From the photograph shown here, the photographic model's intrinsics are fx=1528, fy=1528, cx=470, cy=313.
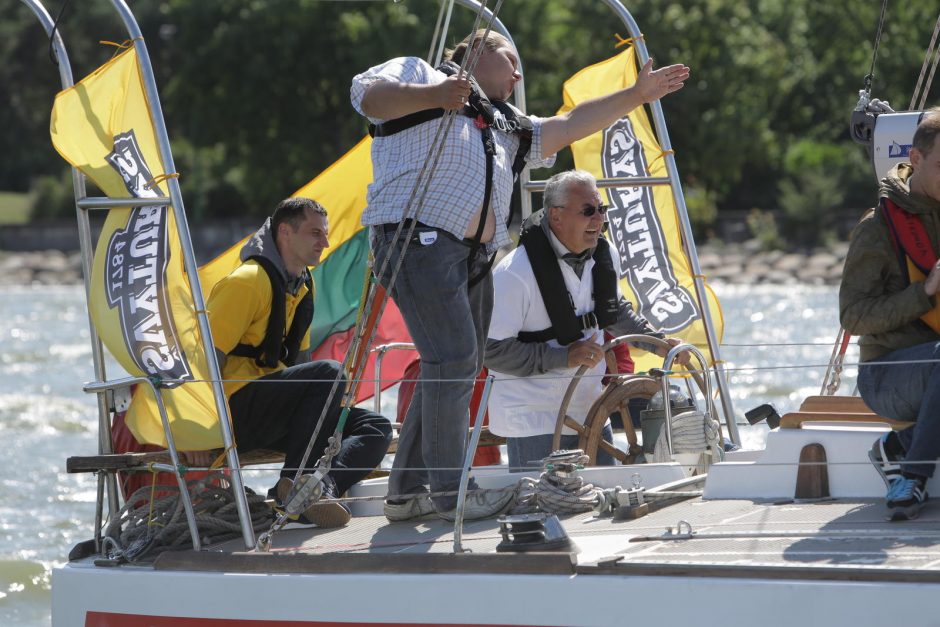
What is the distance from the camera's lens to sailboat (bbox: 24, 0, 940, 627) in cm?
377

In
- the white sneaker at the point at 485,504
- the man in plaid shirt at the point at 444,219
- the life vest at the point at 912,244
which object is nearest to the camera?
the life vest at the point at 912,244

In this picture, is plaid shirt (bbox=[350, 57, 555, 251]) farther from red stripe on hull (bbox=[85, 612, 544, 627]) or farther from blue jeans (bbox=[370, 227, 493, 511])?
red stripe on hull (bbox=[85, 612, 544, 627])

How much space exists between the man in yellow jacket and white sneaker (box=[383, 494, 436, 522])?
16 centimetres

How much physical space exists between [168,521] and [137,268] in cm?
81

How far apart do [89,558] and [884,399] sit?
247cm

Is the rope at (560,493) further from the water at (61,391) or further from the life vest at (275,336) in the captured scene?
the life vest at (275,336)

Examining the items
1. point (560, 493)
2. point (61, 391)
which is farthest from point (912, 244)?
point (61, 391)

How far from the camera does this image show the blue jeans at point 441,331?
452cm

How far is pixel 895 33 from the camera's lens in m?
39.2

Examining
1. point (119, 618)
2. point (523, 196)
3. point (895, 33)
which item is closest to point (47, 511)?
point (523, 196)

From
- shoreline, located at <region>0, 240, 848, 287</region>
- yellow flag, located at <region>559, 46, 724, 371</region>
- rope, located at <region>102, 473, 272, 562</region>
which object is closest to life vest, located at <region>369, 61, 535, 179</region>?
rope, located at <region>102, 473, 272, 562</region>

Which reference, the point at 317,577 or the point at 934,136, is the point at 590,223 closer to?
the point at 934,136

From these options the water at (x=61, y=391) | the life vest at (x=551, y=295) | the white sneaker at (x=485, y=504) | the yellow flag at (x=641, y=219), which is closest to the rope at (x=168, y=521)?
the white sneaker at (x=485, y=504)

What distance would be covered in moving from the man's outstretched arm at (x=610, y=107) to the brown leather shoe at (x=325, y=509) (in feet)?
4.28
